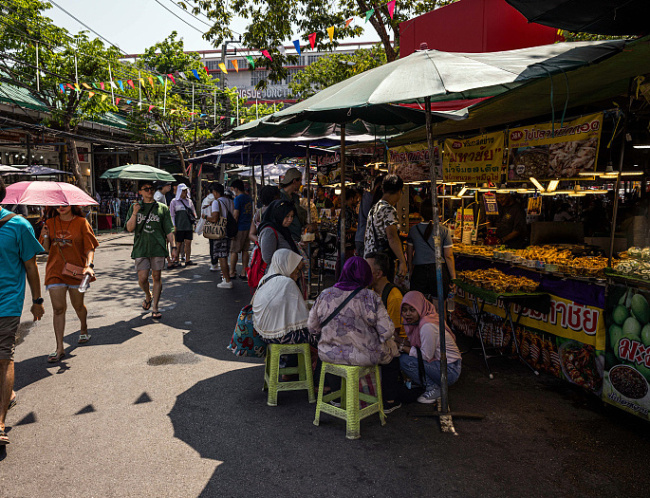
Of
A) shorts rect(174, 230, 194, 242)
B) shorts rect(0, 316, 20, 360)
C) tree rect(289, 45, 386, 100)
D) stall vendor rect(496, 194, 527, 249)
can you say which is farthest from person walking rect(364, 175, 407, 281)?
tree rect(289, 45, 386, 100)

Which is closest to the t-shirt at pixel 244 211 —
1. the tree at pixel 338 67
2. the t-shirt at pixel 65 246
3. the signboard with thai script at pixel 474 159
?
the signboard with thai script at pixel 474 159

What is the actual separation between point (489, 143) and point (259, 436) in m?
5.11

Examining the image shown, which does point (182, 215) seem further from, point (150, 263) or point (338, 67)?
point (338, 67)

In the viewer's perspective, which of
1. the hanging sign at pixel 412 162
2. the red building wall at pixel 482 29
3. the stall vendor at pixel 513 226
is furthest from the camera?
the hanging sign at pixel 412 162

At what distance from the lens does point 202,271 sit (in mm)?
11836

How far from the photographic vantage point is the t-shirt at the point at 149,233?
697cm

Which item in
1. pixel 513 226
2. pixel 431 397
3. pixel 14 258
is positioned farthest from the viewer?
pixel 513 226

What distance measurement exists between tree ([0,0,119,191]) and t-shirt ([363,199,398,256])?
1273 cm

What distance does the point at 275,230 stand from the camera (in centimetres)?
544

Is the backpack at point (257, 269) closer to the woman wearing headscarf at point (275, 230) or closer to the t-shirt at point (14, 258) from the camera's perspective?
the woman wearing headscarf at point (275, 230)

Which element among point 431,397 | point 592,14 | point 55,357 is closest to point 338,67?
point 592,14

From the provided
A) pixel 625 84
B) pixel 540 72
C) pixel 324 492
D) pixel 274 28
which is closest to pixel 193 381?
pixel 324 492

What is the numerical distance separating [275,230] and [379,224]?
1.36 m

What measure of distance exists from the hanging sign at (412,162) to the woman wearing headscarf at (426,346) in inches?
171
